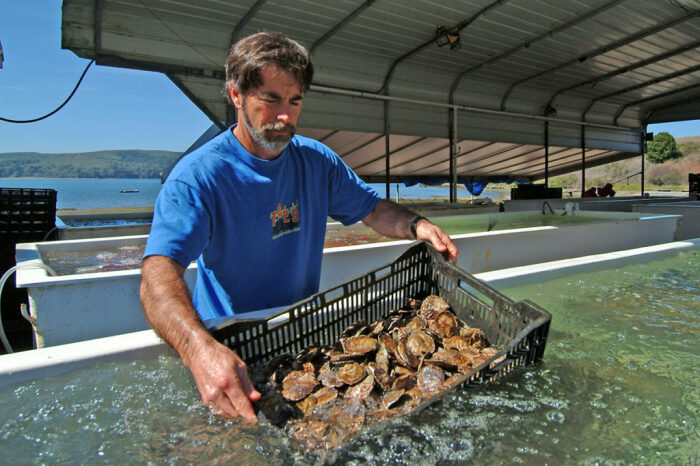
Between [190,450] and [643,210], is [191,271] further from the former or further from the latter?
[643,210]

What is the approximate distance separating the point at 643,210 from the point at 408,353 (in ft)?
24.5

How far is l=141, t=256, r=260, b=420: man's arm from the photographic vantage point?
0.97 meters

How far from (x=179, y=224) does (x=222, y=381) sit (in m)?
0.55

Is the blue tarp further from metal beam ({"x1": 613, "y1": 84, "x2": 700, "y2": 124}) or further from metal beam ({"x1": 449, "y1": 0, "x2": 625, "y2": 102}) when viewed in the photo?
metal beam ({"x1": 449, "y1": 0, "x2": 625, "y2": 102})

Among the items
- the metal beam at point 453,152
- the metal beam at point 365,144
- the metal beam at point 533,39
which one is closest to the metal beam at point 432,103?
the metal beam at point 453,152

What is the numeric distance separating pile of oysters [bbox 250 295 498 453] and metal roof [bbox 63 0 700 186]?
18.6 ft

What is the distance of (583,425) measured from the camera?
4.01 feet

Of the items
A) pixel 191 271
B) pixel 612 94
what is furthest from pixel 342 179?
pixel 612 94

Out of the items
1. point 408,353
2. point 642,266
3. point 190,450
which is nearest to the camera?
point 190,450

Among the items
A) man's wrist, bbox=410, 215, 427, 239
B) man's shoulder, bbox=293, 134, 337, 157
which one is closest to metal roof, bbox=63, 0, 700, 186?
man's shoulder, bbox=293, 134, 337, 157

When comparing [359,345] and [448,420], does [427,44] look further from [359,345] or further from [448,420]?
[448,420]

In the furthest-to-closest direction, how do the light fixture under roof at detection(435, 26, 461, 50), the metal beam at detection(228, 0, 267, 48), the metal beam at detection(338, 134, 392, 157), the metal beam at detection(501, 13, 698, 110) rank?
the metal beam at detection(338, 134, 392, 157) → the metal beam at detection(501, 13, 698, 110) → the light fixture under roof at detection(435, 26, 461, 50) → the metal beam at detection(228, 0, 267, 48)

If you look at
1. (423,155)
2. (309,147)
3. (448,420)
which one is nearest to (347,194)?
(309,147)

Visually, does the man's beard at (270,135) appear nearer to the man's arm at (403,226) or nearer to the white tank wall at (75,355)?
the man's arm at (403,226)
